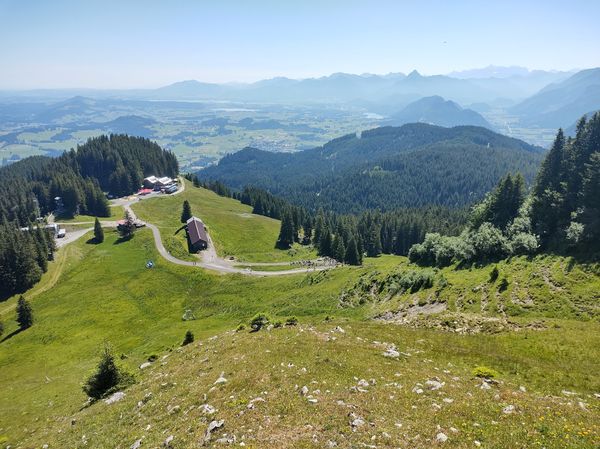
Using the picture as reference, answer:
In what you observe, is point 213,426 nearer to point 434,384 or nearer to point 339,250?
point 434,384

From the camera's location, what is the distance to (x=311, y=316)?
167 feet

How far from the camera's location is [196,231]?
12312cm

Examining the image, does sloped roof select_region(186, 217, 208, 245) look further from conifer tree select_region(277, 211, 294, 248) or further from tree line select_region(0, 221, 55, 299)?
tree line select_region(0, 221, 55, 299)

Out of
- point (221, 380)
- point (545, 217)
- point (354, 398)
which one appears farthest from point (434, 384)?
point (545, 217)

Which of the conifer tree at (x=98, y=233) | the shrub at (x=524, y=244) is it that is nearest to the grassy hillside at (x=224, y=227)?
the conifer tree at (x=98, y=233)

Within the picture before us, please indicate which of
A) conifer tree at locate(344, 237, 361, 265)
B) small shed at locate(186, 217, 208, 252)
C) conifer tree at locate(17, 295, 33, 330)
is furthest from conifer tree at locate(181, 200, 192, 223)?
conifer tree at locate(344, 237, 361, 265)

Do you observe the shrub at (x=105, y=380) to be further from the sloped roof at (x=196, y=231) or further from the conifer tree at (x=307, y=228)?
the conifer tree at (x=307, y=228)

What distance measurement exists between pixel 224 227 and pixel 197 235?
20333 mm

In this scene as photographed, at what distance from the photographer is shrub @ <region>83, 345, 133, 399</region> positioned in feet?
100

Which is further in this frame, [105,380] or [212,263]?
[212,263]

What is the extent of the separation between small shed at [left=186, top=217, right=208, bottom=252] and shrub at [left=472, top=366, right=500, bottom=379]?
105m

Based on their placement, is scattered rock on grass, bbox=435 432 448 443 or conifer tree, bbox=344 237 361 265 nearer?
scattered rock on grass, bbox=435 432 448 443

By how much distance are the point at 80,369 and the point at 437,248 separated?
5910cm

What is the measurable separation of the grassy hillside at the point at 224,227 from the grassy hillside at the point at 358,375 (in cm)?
5527
